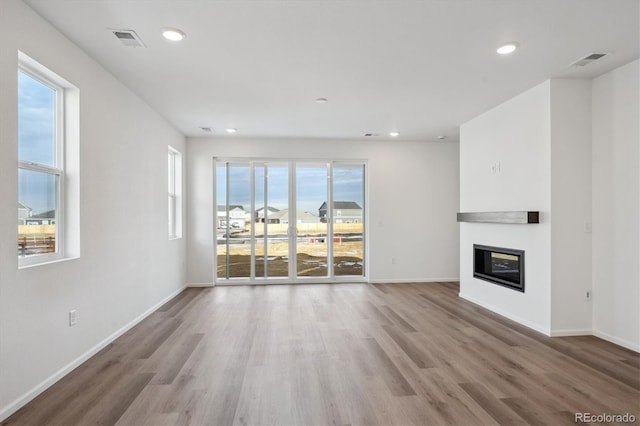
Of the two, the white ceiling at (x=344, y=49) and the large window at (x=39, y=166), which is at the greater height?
the white ceiling at (x=344, y=49)

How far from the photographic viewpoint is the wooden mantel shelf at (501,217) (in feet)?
13.0

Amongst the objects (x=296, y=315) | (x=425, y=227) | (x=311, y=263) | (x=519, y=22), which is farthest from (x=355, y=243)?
(x=519, y=22)

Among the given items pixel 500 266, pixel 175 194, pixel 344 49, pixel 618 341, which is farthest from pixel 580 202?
pixel 175 194

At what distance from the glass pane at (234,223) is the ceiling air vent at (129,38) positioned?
3789mm

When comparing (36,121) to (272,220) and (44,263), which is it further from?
(272,220)

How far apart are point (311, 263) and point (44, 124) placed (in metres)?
4.86

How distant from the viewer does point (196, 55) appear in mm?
3232

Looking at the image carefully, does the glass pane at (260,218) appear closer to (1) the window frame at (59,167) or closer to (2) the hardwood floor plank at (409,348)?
(2) the hardwood floor plank at (409,348)

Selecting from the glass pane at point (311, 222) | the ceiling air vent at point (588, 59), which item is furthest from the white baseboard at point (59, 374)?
the ceiling air vent at point (588, 59)

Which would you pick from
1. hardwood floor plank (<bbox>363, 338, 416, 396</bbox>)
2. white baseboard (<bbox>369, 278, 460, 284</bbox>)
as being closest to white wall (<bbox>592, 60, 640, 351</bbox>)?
hardwood floor plank (<bbox>363, 338, 416, 396</bbox>)

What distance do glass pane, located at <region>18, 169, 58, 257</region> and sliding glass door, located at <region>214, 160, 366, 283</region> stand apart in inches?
150

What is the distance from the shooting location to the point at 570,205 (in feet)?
12.6

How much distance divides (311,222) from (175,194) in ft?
8.04

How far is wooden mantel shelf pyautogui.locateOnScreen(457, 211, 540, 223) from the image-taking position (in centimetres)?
396
